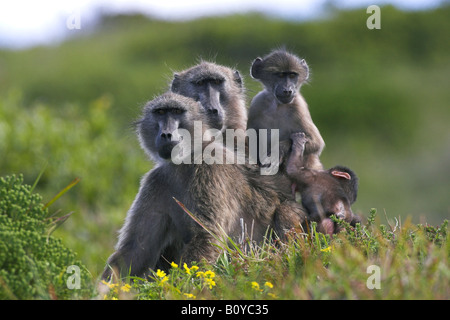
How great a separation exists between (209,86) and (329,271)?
7.81ft

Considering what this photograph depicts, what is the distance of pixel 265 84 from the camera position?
567 centimetres

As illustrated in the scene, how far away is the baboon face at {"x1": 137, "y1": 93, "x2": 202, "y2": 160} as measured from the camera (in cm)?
474

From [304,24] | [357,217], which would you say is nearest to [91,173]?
[357,217]

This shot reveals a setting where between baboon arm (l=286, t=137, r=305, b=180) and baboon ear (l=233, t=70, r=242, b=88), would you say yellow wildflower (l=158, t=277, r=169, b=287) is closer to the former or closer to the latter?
baboon arm (l=286, t=137, r=305, b=180)

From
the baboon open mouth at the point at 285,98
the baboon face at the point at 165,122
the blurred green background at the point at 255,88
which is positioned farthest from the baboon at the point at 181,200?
the blurred green background at the point at 255,88

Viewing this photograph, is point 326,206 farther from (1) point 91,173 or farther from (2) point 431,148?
(2) point 431,148

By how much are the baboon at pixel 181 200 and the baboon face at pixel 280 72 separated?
2.29 feet

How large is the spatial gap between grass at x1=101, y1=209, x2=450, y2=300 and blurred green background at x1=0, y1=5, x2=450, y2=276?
5.83 m

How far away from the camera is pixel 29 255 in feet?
12.7

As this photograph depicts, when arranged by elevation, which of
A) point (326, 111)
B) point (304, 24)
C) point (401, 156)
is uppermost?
point (304, 24)

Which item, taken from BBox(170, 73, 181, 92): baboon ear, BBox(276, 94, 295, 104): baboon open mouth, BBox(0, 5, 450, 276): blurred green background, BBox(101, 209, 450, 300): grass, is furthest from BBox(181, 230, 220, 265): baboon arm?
BBox(0, 5, 450, 276): blurred green background

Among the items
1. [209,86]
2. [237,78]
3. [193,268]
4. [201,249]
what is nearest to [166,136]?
[201,249]

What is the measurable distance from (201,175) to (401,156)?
469 inches

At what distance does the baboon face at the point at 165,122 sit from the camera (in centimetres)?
474
